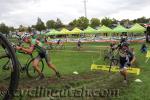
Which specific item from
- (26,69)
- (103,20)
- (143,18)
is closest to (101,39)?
(26,69)

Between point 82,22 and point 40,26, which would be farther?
point 82,22

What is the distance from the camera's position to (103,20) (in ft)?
468

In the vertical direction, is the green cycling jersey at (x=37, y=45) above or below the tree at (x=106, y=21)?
below

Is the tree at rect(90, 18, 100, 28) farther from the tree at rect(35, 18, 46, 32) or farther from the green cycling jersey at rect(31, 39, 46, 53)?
the green cycling jersey at rect(31, 39, 46, 53)

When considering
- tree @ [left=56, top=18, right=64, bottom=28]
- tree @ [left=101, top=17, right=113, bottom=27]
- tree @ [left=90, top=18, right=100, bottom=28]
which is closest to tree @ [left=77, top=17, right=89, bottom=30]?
tree @ [left=90, top=18, right=100, bottom=28]

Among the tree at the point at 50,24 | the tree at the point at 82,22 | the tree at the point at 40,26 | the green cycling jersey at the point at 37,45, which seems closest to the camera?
the green cycling jersey at the point at 37,45

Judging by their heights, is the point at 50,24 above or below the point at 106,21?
below

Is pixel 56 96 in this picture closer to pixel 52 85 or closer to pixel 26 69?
pixel 52 85

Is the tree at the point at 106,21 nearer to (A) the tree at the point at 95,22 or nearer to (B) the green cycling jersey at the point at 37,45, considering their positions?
(A) the tree at the point at 95,22

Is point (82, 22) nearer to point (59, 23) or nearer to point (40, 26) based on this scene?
point (59, 23)

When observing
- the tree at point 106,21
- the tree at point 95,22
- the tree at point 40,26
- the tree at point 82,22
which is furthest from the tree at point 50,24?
the tree at point 106,21

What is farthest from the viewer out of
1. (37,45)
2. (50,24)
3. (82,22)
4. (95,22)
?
(50,24)

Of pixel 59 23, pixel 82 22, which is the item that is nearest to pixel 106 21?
pixel 82 22

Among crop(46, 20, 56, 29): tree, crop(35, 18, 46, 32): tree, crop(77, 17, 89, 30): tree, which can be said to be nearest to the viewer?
crop(35, 18, 46, 32): tree
